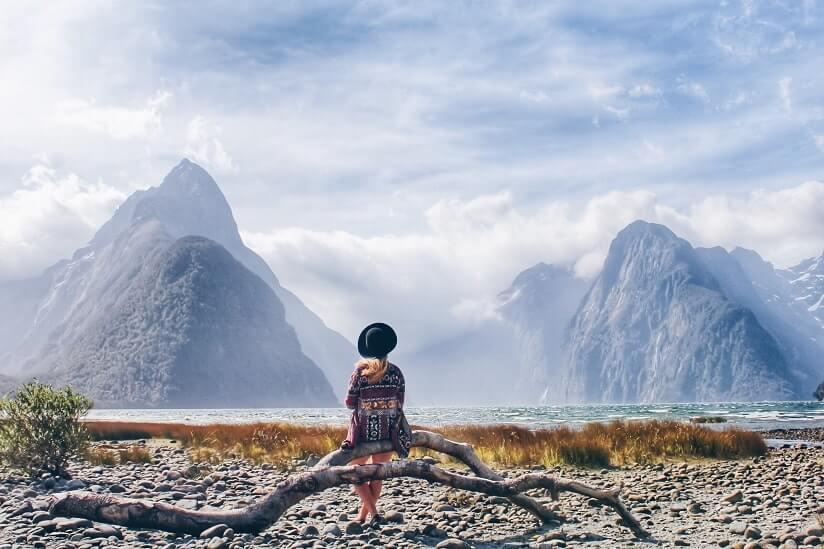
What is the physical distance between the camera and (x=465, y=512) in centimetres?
1184

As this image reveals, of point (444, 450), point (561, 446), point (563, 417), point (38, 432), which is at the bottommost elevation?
point (563, 417)

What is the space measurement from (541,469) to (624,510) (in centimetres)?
759

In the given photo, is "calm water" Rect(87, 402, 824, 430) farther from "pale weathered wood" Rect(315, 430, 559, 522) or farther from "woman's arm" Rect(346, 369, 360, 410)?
"woman's arm" Rect(346, 369, 360, 410)

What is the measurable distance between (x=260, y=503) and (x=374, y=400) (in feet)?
6.80

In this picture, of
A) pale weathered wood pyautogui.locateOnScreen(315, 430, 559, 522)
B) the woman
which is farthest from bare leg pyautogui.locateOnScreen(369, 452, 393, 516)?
pale weathered wood pyautogui.locateOnScreen(315, 430, 559, 522)

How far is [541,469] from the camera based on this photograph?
707 inches

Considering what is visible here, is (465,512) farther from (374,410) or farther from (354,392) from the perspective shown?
(354,392)

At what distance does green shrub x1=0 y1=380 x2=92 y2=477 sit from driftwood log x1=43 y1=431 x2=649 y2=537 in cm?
552

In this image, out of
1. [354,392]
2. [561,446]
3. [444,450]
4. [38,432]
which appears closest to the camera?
[354,392]

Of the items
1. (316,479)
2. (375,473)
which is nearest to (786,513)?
(375,473)

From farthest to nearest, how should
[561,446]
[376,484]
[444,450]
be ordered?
[561,446], [444,450], [376,484]

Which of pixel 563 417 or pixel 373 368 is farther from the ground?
pixel 373 368

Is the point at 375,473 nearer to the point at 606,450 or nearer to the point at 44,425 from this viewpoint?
the point at 44,425

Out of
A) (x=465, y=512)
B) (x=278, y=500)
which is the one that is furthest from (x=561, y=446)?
(x=278, y=500)
